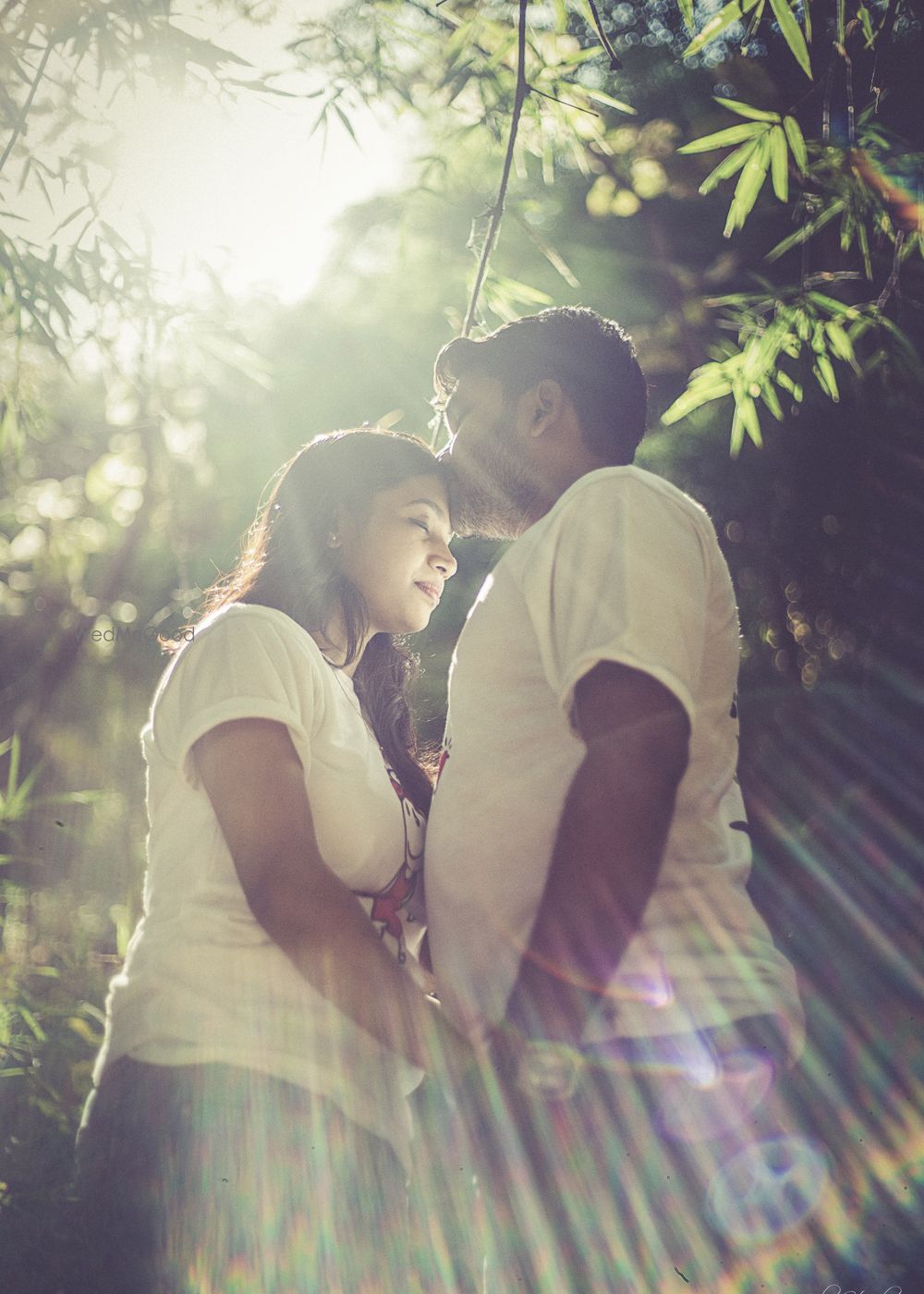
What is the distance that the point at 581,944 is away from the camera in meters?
1.05

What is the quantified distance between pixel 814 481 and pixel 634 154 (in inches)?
62.4

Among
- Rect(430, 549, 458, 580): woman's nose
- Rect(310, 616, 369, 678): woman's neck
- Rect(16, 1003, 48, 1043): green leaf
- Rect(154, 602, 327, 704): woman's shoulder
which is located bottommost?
Rect(16, 1003, 48, 1043): green leaf

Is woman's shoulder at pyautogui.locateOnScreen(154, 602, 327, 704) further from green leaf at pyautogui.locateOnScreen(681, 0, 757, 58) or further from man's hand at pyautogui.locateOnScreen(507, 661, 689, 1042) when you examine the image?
green leaf at pyautogui.locateOnScreen(681, 0, 757, 58)

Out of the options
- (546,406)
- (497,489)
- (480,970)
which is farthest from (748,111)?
(480,970)

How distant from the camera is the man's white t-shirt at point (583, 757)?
1.16 m

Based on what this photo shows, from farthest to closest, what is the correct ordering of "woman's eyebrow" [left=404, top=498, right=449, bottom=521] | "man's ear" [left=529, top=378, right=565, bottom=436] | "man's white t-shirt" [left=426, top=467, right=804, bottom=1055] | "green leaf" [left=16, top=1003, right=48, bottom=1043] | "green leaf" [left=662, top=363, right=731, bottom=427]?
"green leaf" [left=16, top=1003, right=48, bottom=1043] → "woman's eyebrow" [left=404, top=498, right=449, bottom=521] → "green leaf" [left=662, top=363, right=731, bottom=427] → "man's ear" [left=529, top=378, right=565, bottom=436] → "man's white t-shirt" [left=426, top=467, right=804, bottom=1055]

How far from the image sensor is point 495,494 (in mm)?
1703

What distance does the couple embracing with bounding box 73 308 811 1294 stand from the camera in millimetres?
1113

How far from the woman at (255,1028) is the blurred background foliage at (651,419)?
687 millimetres

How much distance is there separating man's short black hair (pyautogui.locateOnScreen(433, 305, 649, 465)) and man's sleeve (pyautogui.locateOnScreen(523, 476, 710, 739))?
434 millimetres

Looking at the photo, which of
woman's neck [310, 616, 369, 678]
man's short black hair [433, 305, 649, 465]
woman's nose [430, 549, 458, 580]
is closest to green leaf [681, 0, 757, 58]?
man's short black hair [433, 305, 649, 465]

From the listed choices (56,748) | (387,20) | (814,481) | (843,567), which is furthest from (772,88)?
(56,748)

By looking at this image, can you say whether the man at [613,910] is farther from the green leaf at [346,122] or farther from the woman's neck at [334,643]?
the green leaf at [346,122]

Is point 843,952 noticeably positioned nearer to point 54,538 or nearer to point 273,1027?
point 273,1027
